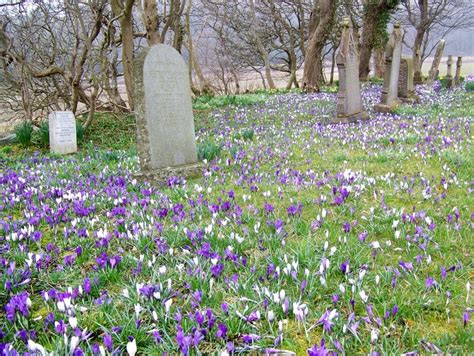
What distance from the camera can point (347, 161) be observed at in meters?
6.25

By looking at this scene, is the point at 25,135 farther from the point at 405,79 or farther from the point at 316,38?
the point at 316,38

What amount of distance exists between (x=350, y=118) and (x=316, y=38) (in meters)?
9.41

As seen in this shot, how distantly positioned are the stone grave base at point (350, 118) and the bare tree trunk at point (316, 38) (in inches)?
350

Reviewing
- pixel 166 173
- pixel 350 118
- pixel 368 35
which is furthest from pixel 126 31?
pixel 368 35

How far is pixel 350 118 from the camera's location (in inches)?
408

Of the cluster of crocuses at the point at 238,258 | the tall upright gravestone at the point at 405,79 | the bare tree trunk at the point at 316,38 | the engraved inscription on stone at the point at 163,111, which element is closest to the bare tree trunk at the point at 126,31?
the engraved inscription on stone at the point at 163,111

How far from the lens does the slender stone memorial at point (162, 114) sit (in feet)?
18.0

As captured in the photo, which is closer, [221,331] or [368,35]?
[221,331]

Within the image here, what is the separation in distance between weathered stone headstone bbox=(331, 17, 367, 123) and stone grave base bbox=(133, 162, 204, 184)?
5.42 metres

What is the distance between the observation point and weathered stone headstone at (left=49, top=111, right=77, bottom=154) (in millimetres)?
9805

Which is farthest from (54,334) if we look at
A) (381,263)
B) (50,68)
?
(50,68)

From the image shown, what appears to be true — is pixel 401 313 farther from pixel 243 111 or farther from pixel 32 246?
pixel 243 111

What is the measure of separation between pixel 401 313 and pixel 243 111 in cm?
1180

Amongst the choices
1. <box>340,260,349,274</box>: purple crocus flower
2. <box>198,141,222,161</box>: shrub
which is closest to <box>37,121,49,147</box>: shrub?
<box>198,141,222,161</box>: shrub
